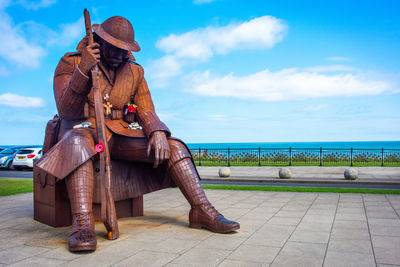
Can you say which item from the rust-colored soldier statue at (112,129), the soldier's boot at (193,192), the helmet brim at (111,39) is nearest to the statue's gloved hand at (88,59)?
the rust-colored soldier statue at (112,129)

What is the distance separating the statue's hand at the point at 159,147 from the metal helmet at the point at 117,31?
1.21 meters

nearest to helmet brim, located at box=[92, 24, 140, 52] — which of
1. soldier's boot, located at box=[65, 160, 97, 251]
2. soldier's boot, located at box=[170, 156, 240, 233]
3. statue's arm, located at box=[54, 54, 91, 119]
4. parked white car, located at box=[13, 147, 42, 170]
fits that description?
statue's arm, located at box=[54, 54, 91, 119]

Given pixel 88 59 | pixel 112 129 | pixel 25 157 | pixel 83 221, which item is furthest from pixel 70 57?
pixel 25 157

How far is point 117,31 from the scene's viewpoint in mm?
4625

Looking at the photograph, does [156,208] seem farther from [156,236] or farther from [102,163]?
[102,163]

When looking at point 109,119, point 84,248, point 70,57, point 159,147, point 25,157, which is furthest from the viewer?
point 25,157

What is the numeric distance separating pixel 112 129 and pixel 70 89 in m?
0.77

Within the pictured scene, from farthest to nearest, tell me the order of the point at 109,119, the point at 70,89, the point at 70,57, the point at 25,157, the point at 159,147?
the point at 25,157, the point at 109,119, the point at 70,57, the point at 159,147, the point at 70,89

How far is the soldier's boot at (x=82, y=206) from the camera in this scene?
147 inches

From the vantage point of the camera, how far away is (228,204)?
711cm

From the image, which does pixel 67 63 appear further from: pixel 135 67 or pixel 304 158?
pixel 304 158

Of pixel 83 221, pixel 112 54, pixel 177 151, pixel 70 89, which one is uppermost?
pixel 112 54

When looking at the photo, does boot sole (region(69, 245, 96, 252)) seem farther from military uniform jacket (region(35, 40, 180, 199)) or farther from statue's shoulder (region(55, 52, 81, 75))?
statue's shoulder (region(55, 52, 81, 75))

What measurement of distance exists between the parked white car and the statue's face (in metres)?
19.3
